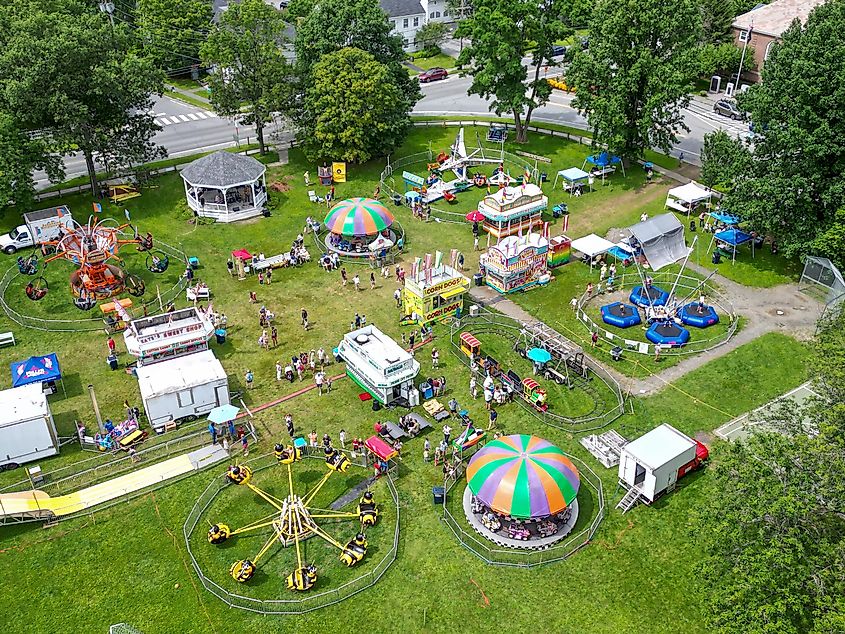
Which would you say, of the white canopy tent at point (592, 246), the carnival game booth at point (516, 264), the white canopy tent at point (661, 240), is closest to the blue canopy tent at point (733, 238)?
the white canopy tent at point (661, 240)

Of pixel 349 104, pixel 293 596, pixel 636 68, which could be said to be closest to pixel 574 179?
pixel 636 68

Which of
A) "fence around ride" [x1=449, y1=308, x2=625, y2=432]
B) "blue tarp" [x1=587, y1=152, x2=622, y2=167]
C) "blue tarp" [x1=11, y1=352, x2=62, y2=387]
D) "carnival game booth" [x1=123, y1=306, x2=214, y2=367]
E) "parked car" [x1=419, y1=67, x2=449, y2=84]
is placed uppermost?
"parked car" [x1=419, y1=67, x2=449, y2=84]

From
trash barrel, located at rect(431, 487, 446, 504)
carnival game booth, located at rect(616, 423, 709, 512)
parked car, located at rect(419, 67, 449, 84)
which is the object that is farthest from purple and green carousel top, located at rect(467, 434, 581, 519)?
parked car, located at rect(419, 67, 449, 84)

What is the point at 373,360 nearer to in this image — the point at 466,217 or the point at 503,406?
the point at 503,406

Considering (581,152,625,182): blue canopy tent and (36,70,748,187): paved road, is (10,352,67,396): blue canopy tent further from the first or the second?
(581,152,625,182): blue canopy tent

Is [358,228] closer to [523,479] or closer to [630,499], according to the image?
[523,479]

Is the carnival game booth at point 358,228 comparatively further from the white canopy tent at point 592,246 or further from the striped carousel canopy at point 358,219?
the white canopy tent at point 592,246
